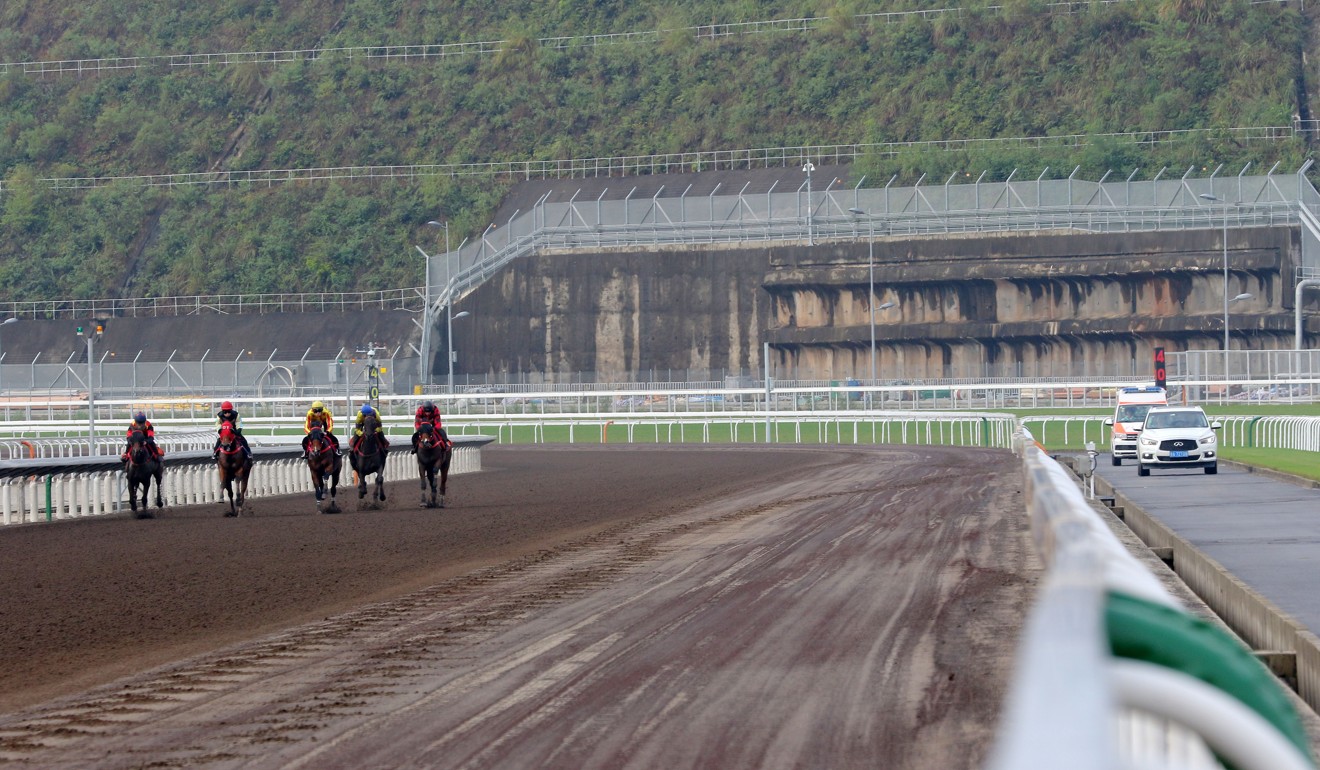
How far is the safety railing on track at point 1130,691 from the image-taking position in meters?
2.43

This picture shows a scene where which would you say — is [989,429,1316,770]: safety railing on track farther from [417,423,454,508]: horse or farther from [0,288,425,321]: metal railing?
[0,288,425,321]: metal railing

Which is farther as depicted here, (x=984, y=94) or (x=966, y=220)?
(x=984, y=94)

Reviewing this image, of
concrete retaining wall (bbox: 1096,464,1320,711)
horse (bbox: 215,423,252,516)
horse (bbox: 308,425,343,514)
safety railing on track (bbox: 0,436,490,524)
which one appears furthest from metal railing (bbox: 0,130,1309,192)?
concrete retaining wall (bbox: 1096,464,1320,711)

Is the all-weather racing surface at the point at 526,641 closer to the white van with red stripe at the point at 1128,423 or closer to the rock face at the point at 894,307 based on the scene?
the white van with red stripe at the point at 1128,423

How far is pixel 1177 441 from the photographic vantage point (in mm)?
35531

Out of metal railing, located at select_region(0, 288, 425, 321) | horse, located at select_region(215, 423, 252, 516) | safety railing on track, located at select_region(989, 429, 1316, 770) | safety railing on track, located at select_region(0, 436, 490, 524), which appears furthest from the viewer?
metal railing, located at select_region(0, 288, 425, 321)

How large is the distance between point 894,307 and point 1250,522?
60.7 meters

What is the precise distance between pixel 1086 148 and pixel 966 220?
44.5 ft

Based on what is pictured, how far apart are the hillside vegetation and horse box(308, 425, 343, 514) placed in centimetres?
6617

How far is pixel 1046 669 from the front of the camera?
2652mm

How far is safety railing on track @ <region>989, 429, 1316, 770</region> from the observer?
243cm

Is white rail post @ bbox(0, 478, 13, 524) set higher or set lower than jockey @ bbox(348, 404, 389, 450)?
lower

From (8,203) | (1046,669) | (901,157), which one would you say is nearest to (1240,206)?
(901,157)

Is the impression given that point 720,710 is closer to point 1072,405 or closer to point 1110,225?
point 1072,405
